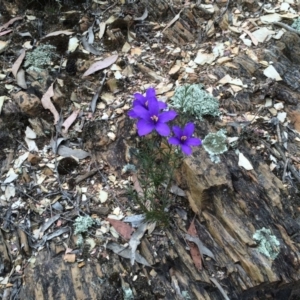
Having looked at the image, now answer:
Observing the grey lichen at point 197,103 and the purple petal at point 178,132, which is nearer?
the purple petal at point 178,132

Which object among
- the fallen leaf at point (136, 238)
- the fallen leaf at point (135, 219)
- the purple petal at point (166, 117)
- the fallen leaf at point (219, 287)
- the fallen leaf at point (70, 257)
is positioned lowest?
the fallen leaf at point (219, 287)

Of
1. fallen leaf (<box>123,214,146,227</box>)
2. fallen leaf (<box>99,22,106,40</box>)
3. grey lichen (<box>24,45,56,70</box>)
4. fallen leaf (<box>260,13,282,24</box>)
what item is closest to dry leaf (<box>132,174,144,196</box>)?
fallen leaf (<box>123,214,146,227</box>)

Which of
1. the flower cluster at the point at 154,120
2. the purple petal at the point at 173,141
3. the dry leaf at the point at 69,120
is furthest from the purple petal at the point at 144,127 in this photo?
the dry leaf at the point at 69,120

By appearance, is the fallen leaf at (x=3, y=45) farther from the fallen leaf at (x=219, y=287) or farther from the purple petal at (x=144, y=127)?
the fallen leaf at (x=219, y=287)

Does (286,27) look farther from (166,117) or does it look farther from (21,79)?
(21,79)

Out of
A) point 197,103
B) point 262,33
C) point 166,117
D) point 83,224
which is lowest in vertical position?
point 83,224

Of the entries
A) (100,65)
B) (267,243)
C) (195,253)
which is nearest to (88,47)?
(100,65)
